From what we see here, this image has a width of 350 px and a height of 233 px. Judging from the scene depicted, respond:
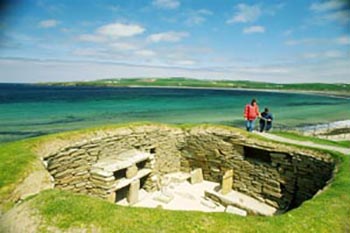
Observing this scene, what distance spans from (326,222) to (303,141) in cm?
811

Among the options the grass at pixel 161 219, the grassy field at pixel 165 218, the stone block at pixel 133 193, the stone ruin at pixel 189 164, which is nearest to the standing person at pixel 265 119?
the stone ruin at pixel 189 164

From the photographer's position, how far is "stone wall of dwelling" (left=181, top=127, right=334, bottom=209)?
11688 millimetres

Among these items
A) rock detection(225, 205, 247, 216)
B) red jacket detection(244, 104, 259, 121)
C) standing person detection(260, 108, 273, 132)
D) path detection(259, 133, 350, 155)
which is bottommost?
rock detection(225, 205, 247, 216)

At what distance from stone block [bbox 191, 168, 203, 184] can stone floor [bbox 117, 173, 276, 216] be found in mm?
381

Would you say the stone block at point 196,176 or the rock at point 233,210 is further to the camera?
the stone block at point 196,176

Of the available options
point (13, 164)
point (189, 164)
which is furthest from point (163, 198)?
point (13, 164)

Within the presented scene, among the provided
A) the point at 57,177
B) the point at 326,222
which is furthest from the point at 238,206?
the point at 57,177

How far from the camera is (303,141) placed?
13.5m

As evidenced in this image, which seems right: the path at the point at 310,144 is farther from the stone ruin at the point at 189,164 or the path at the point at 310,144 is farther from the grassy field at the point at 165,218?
the grassy field at the point at 165,218

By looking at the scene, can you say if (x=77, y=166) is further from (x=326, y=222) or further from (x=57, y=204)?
(x=326, y=222)

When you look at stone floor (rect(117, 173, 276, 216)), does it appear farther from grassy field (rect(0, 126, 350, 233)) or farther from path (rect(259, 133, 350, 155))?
grassy field (rect(0, 126, 350, 233))

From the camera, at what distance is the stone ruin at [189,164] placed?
1127cm

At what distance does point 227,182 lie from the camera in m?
13.7

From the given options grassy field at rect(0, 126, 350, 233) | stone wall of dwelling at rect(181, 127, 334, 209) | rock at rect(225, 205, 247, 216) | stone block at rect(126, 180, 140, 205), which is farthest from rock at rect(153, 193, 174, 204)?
grassy field at rect(0, 126, 350, 233)
